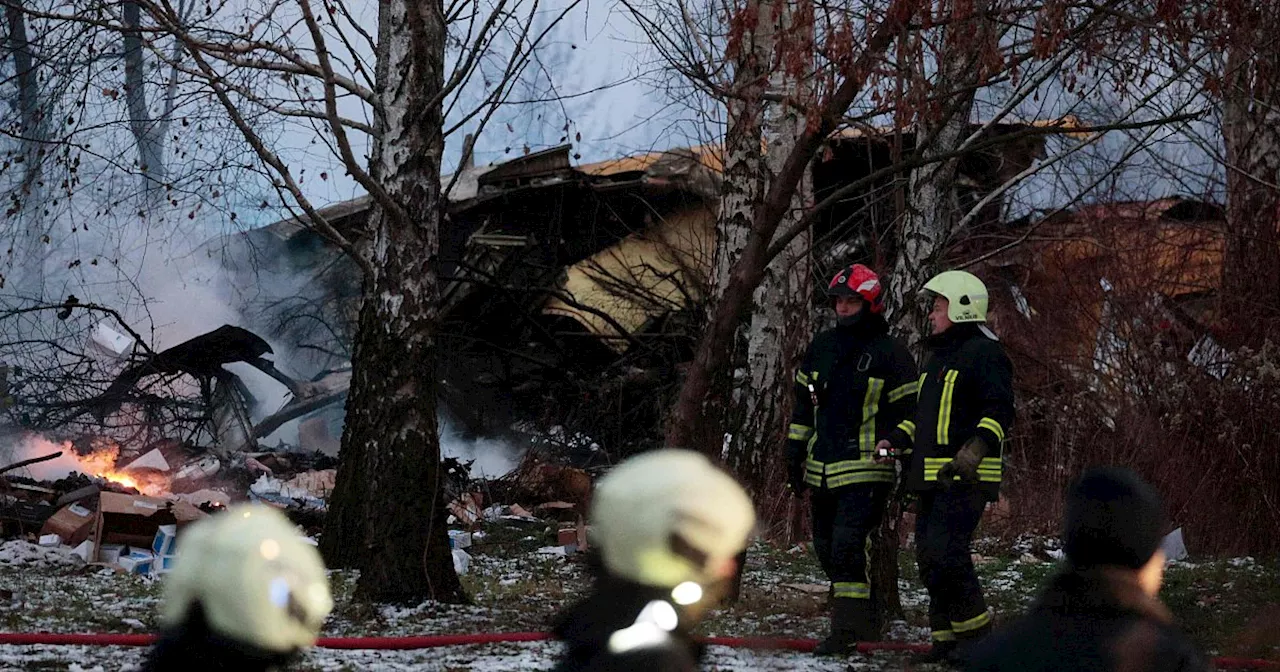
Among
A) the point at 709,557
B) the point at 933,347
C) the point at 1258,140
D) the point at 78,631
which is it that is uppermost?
the point at 1258,140

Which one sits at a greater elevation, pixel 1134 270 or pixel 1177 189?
pixel 1177 189

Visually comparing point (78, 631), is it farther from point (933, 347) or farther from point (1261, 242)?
point (1261, 242)

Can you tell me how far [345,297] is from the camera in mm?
19594

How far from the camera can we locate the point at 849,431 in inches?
256

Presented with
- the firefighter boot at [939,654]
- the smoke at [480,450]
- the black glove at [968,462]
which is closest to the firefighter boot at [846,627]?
the firefighter boot at [939,654]

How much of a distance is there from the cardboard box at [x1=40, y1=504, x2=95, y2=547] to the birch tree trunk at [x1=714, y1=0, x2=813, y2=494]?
455 cm

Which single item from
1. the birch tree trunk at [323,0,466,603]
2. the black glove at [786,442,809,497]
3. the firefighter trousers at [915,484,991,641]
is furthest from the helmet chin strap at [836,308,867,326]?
the birch tree trunk at [323,0,466,603]

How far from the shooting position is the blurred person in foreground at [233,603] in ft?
9.00

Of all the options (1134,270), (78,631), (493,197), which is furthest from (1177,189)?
(78,631)

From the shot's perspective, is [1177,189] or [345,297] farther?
[345,297]

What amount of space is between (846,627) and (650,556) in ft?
11.7

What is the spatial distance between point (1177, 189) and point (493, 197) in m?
8.80

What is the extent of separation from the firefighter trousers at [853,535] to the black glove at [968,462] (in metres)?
0.50

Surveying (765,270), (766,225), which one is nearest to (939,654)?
(766,225)
